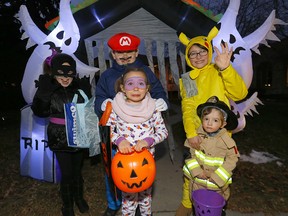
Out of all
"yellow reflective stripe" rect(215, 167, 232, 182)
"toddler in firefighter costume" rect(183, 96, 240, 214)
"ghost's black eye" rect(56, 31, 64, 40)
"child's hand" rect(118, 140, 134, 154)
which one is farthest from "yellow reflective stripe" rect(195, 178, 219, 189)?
"ghost's black eye" rect(56, 31, 64, 40)

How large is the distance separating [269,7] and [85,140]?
18.8m

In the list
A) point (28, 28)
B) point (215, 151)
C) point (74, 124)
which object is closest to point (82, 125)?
point (74, 124)

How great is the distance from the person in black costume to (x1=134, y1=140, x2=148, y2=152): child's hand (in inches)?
38.4

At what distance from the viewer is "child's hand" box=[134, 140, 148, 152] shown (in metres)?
2.55

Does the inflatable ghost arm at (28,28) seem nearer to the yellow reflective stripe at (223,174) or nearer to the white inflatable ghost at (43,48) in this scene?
the white inflatable ghost at (43,48)

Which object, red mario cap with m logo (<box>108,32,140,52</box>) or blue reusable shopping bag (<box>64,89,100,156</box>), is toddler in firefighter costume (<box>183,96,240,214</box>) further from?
blue reusable shopping bag (<box>64,89,100,156</box>)

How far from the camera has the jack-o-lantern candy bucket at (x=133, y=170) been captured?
2.51m

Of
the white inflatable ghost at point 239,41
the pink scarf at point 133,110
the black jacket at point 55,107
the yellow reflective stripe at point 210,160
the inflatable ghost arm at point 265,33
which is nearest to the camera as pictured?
the pink scarf at point 133,110

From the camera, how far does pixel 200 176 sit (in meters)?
2.82

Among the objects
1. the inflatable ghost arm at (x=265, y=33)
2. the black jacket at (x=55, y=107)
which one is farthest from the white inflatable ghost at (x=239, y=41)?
the black jacket at (x=55, y=107)

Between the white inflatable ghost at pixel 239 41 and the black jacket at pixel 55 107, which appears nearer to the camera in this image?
the black jacket at pixel 55 107

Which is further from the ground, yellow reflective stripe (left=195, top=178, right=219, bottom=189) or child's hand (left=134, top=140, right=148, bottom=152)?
child's hand (left=134, top=140, right=148, bottom=152)

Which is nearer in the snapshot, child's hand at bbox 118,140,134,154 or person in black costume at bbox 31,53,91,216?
child's hand at bbox 118,140,134,154

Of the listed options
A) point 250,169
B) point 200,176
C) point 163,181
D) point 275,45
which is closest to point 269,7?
point 275,45
